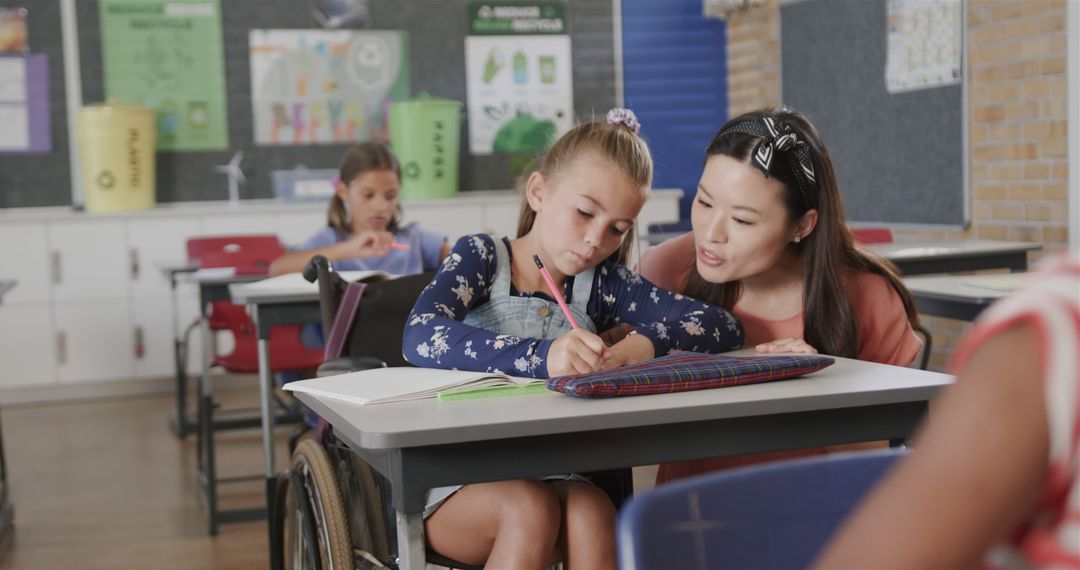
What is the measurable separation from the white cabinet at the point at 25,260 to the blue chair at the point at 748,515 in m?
5.06

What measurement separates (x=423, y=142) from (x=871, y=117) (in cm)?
208

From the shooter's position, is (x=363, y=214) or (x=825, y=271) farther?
(x=363, y=214)

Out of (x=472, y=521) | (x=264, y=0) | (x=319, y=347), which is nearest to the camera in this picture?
(x=472, y=521)

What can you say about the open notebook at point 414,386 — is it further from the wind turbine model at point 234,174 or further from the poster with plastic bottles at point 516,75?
the poster with plastic bottles at point 516,75

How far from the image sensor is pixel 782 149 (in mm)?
1714

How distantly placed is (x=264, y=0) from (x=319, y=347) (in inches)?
113

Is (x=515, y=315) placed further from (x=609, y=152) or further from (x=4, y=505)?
(x=4, y=505)

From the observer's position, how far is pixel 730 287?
6.29 ft

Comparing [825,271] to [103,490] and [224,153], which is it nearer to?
[103,490]

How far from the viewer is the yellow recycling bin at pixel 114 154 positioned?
5336mm

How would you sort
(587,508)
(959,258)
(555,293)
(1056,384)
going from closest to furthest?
(1056,384) → (587,508) → (555,293) → (959,258)

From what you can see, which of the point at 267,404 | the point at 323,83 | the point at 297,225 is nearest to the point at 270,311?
the point at 267,404

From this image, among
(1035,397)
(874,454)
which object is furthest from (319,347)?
(1035,397)

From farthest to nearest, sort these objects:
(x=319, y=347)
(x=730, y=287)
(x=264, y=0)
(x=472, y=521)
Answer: (x=264, y=0) < (x=319, y=347) < (x=730, y=287) < (x=472, y=521)
